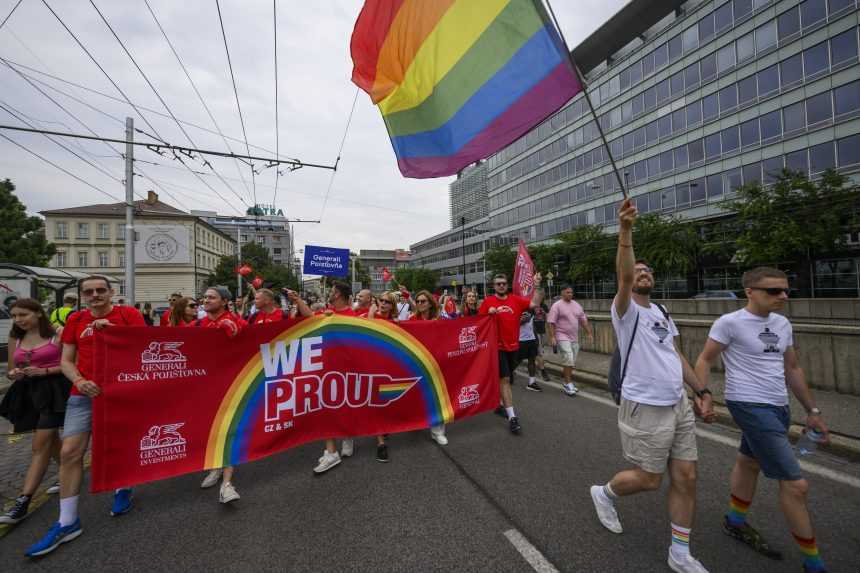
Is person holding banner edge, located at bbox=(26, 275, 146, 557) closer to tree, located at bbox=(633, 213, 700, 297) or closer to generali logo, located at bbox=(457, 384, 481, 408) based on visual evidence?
generali logo, located at bbox=(457, 384, 481, 408)

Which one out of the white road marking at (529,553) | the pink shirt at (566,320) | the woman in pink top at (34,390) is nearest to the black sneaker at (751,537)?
the white road marking at (529,553)

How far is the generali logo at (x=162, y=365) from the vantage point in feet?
10.8

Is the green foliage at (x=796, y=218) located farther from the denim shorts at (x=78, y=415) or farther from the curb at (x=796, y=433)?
the denim shorts at (x=78, y=415)

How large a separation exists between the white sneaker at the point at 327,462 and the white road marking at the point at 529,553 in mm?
1935

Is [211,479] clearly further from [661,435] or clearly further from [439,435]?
[661,435]

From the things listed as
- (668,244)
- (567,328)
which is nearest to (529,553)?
(567,328)

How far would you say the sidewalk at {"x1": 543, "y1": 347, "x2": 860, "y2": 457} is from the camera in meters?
4.02

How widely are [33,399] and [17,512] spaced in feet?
2.86

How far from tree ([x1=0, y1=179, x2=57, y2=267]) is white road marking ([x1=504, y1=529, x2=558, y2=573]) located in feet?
113

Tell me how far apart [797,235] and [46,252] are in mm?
47238

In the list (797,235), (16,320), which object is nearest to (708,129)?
(797,235)

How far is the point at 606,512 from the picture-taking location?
9.08 feet

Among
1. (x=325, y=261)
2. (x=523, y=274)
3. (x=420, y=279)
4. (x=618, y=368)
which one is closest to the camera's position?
(x=618, y=368)

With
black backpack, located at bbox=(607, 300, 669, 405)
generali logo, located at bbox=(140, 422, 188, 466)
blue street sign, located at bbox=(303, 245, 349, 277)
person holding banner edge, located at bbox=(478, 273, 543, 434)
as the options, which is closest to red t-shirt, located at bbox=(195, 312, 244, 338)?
generali logo, located at bbox=(140, 422, 188, 466)
